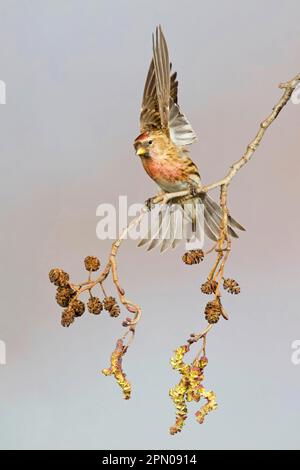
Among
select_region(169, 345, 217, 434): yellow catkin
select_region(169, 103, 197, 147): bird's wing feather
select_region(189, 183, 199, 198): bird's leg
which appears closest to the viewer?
select_region(169, 345, 217, 434): yellow catkin

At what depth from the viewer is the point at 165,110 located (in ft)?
2.59

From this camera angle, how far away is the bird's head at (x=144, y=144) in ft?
2.88

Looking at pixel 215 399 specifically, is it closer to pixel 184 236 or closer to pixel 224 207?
pixel 224 207

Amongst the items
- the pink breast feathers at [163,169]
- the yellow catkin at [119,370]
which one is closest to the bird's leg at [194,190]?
the pink breast feathers at [163,169]

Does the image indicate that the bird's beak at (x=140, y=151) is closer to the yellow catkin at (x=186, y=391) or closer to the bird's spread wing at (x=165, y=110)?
the bird's spread wing at (x=165, y=110)

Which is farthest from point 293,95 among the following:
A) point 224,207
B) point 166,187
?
point 166,187

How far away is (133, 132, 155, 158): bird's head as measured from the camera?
88cm

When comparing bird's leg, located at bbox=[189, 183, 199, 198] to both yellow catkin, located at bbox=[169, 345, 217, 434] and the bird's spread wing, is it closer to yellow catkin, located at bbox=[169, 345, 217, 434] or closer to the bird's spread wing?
the bird's spread wing

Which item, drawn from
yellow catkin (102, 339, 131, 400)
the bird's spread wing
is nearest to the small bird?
the bird's spread wing

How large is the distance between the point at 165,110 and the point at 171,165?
117 millimetres

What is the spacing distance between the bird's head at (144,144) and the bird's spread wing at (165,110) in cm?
1

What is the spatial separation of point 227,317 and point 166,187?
1.18 ft


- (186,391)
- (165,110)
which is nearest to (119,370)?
(186,391)

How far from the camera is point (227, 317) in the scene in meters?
0.61
